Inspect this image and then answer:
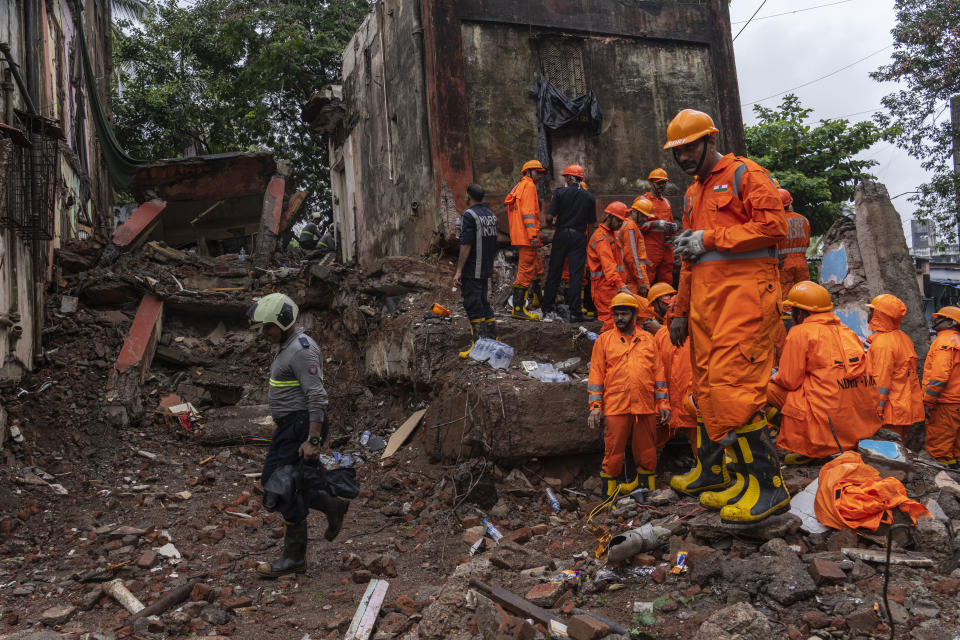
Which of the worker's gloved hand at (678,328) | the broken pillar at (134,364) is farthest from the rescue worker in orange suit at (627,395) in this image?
the broken pillar at (134,364)

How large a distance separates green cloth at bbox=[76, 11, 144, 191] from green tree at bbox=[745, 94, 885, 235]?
47.0 ft

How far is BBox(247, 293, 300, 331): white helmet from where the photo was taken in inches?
190

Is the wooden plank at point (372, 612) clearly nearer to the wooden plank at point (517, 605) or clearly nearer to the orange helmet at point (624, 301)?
the wooden plank at point (517, 605)

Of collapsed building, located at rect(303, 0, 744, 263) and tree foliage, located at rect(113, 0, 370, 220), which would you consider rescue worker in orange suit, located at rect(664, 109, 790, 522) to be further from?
tree foliage, located at rect(113, 0, 370, 220)

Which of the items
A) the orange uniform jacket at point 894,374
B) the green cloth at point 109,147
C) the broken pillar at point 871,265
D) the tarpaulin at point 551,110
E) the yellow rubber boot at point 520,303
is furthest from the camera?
the green cloth at point 109,147

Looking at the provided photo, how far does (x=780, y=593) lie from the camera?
342cm

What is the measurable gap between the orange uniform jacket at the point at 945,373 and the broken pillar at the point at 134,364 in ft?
30.3

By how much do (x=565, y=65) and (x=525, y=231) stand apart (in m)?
4.53

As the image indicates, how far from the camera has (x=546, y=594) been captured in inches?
152

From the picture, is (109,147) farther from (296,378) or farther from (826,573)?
(826,573)

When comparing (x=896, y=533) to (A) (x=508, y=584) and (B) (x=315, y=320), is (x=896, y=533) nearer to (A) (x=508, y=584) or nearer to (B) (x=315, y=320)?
(A) (x=508, y=584)

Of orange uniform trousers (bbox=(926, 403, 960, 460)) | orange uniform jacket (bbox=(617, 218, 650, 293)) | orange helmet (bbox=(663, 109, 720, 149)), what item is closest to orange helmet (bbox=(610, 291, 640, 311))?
orange helmet (bbox=(663, 109, 720, 149))

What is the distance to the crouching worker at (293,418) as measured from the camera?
4848 mm

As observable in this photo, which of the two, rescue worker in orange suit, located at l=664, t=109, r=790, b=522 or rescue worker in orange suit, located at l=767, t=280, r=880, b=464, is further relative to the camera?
rescue worker in orange suit, located at l=767, t=280, r=880, b=464
